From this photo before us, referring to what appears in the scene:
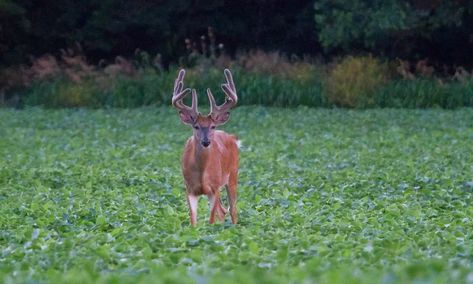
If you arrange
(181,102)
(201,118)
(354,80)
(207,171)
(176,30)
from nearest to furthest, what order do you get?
(207,171) → (201,118) → (181,102) → (354,80) → (176,30)

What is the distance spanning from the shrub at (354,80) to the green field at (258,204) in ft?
11.4

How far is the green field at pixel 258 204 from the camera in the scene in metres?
7.67

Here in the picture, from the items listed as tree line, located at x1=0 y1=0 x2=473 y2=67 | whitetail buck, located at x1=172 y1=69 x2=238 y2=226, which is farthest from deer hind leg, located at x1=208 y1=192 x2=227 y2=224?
tree line, located at x1=0 y1=0 x2=473 y2=67

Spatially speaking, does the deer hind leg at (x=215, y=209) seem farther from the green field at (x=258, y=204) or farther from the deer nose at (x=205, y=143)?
the deer nose at (x=205, y=143)

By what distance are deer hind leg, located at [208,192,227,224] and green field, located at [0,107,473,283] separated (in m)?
0.16

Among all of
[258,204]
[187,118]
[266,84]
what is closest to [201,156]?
[187,118]

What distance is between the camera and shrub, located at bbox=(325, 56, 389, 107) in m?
30.9

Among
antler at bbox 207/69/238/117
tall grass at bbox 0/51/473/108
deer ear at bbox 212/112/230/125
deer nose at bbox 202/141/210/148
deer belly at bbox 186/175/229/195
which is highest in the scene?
antler at bbox 207/69/238/117

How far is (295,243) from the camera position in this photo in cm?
901

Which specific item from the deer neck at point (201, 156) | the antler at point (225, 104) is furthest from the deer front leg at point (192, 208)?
the antler at point (225, 104)

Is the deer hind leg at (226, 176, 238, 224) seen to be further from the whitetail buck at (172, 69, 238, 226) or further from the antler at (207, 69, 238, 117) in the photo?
the antler at (207, 69, 238, 117)

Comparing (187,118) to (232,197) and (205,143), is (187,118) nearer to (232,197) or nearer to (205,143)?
(205,143)

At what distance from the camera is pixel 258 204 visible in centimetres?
1279

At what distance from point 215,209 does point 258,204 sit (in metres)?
2.03
